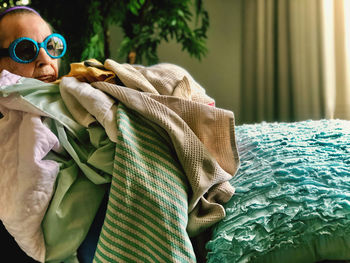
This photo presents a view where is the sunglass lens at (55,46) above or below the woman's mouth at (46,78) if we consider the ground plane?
above

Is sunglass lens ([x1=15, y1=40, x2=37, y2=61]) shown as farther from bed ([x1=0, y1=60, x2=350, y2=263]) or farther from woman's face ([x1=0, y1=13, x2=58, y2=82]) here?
bed ([x1=0, y1=60, x2=350, y2=263])

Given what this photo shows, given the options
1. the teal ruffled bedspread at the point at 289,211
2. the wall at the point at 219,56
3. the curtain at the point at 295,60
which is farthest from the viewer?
the wall at the point at 219,56

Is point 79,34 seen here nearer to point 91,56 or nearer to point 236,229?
point 91,56

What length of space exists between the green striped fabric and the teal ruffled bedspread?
0.06 metres

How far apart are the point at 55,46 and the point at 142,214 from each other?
0.60 metres

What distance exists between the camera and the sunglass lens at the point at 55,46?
953 mm

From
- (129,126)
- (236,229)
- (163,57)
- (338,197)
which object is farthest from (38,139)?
(163,57)

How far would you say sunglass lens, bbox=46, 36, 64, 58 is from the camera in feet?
3.13

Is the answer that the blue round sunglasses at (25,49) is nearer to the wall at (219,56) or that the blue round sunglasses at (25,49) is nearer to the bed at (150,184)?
the bed at (150,184)

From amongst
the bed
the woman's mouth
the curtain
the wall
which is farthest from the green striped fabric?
the wall

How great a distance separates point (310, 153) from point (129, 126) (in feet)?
1.06

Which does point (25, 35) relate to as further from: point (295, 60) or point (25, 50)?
point (295, 60)

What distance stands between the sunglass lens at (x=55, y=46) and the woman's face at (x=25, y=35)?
0.02 metres

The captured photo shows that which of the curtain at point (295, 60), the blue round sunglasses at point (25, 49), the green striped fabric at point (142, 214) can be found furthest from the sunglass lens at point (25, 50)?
the curtain at point (295, 60)
